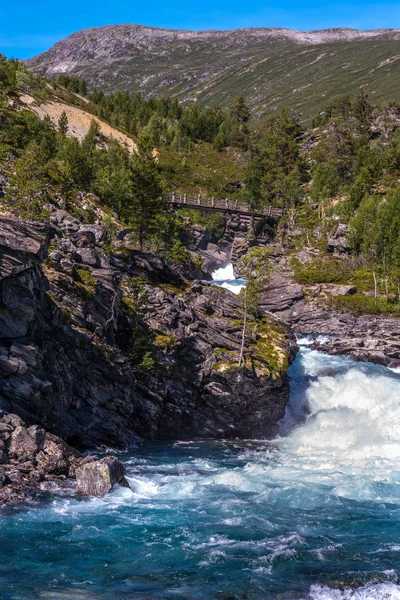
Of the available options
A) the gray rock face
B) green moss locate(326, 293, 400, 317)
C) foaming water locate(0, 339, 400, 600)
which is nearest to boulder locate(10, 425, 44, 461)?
foaming water locate(0, 339, 400, 600)

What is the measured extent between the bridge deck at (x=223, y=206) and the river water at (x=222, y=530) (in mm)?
81876

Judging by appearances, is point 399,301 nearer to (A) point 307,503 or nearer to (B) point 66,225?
(B) point 66,225

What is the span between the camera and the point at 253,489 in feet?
113

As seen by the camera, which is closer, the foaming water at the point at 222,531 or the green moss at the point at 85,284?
the foaming water at the point at 222,531

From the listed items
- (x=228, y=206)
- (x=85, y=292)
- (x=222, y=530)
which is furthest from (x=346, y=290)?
(x=222, y=530)

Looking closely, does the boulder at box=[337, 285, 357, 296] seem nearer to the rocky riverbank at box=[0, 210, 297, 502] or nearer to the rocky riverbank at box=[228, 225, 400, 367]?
the rocky riverbank at box=[228, 225, 400, 367]

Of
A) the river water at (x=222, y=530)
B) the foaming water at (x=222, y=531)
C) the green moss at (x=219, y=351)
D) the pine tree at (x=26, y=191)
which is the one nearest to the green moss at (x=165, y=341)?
the green moss at (x=219, y=351)

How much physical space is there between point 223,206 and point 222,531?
345 ft

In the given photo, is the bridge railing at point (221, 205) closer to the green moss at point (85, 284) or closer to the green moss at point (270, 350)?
the green moss at point (270, 350)

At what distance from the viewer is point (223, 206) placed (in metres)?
128

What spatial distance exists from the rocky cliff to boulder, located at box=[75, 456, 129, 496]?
6810 millimetres

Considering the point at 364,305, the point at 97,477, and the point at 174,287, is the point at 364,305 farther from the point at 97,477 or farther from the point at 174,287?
the point at 97,477

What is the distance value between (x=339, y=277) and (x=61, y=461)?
7070 centimetres

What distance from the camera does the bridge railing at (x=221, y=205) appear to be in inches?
4791
